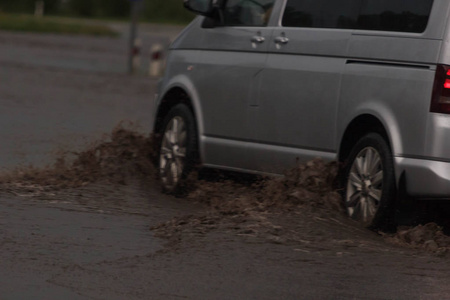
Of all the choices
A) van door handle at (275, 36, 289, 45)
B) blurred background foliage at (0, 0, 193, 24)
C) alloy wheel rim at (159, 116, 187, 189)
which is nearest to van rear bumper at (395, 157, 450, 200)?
van door handle at (275, 36, 289, 45)

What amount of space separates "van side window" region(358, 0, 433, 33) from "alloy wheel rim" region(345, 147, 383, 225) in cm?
77

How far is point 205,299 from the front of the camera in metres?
5.93

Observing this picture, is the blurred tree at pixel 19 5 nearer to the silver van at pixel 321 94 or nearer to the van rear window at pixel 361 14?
the silver van at pixel 321 94

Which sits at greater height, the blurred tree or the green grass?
the green grass

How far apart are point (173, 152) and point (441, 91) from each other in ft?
10.0

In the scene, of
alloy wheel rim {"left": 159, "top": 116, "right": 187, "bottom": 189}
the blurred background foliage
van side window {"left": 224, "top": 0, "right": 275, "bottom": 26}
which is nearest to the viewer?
van side window {"left": 224, "top": 0, "right": 275, "bottom": 26}

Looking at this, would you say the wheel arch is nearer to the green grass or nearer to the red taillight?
the red taillight

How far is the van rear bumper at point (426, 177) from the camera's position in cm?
742

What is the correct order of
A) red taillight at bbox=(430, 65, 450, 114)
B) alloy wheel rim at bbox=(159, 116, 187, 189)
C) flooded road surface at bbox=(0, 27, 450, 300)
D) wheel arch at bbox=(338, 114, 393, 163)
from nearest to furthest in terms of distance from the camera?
flooded road surface at bbox=(0, 27, 450, 300) < red taillight at bbox=(430, 65, 450, 114) < wheel arch at bbox=(338, 114, 393, 163) < alloy wheel rim at bbox=(159, 116, 187, 189)

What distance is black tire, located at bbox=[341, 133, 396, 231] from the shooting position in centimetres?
773

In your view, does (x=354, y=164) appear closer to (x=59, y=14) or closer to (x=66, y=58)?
(x=66, y=58)

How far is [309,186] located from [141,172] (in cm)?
254

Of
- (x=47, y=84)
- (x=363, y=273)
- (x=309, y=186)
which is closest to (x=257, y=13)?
(x=309, y=186)

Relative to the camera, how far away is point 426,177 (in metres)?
7.47
